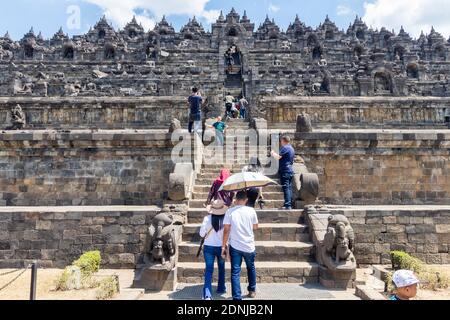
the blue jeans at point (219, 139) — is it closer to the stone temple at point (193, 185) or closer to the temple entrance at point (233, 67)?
the stone temple at point (193, 185)

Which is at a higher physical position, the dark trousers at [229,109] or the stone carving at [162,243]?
the dark trousers at [229,109]

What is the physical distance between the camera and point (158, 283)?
639 centimetres

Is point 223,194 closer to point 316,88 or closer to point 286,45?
point 316,88

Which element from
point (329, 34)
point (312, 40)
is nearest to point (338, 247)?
point (312, 40)

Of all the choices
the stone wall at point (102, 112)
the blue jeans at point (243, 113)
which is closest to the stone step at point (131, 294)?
the stone wall at point (102, 112)

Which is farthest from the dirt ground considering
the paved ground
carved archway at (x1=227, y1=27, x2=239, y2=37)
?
carved archway at (x1=227, y1=27, x2=239, y2=37)

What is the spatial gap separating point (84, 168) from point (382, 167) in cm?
902

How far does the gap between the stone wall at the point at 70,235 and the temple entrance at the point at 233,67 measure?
23448mm

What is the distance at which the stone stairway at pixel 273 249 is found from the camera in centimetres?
680

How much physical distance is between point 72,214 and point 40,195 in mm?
3556

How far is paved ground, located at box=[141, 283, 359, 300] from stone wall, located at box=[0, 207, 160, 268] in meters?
2.14

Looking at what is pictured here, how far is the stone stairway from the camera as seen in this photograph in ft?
22.3
